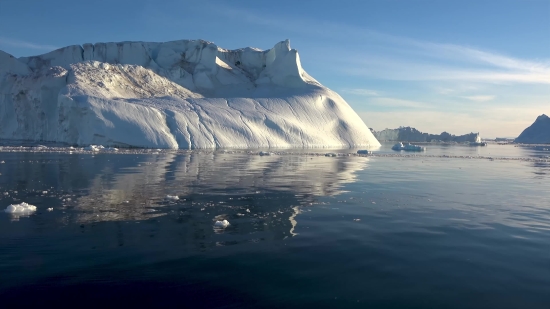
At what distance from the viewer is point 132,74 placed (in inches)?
2030

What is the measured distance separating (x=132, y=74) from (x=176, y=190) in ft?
144

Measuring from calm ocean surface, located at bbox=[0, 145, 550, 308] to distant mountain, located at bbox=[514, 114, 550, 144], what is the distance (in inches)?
3939

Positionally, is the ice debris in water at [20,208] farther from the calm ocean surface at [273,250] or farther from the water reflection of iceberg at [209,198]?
the water reflection of iceberg at [209,198]

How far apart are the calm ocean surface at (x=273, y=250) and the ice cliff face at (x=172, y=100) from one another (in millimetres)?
29011

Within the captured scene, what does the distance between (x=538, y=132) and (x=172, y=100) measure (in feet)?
297

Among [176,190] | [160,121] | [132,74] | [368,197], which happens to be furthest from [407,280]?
[132,74]

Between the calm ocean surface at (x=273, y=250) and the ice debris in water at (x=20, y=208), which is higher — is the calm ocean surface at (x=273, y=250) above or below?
below

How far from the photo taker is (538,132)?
98562mm

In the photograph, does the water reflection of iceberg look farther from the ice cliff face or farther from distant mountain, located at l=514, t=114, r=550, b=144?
distant mountain, located at l=514, t=114, r=550, b=144

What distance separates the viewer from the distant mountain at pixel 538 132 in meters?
95.1

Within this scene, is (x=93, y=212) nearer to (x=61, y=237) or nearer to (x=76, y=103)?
(x=61, y=237)

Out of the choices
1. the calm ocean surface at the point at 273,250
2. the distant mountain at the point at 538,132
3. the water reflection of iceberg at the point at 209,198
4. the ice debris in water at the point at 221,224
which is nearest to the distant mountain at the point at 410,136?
the distant mountain at the point at 538,132

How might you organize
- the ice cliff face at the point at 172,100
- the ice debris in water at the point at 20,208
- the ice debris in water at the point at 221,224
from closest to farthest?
the ice debris in water at the point at 221,224 → the ice debris in water at the point at 20,208 → the ice cliff face at the point at 172,100

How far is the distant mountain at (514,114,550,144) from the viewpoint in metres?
95.1
